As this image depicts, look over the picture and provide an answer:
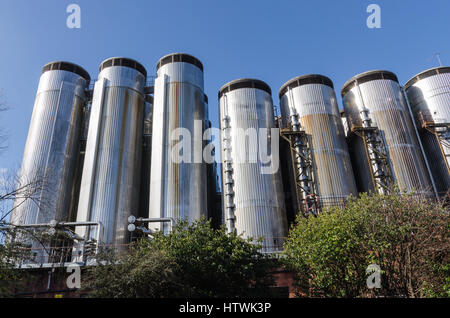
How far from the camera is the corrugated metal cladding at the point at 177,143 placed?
28844mm

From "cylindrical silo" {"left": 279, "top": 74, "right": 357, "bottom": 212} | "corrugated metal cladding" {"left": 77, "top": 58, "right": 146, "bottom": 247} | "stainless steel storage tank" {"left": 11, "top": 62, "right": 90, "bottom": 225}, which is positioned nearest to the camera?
"corrugated metal cladding" {"left": 77, "top": 58, "right": 146, "bottom": 247}

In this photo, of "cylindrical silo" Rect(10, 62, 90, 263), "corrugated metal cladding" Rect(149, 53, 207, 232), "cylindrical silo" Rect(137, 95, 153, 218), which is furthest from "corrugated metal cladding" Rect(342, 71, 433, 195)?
"cylindrical silo" Rect(10, 62, 90, 263)

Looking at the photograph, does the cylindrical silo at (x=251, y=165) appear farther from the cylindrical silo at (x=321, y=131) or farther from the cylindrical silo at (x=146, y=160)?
the cylindrical silo at (x=146, y=160)

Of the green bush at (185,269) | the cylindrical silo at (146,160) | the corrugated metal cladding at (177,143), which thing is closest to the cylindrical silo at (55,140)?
the cylindrical silo at (146,160)

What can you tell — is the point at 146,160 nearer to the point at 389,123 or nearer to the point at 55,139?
the point at 55,139

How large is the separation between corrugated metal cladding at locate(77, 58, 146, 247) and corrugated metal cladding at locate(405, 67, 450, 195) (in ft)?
99.5

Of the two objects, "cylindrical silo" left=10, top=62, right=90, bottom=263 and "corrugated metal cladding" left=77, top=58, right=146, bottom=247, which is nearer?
"corrugated metal cladding" left=77, top=58, right=146, bottom=247

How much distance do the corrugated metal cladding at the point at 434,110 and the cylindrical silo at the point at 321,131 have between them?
8.97 meters

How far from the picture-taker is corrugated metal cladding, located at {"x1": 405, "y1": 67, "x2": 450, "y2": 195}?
32.3 m

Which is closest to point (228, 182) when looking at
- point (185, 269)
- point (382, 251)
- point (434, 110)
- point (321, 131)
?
point (321, 131)

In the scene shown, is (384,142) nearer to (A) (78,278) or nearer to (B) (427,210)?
(B) (427,210)

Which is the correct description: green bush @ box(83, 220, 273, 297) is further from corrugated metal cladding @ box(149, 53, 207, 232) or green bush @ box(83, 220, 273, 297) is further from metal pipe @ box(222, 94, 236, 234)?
metal pipe @ box(222, 94, 236, 234)

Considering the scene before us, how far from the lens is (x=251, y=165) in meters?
31.0

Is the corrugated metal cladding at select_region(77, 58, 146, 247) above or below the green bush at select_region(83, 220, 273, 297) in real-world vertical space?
above
